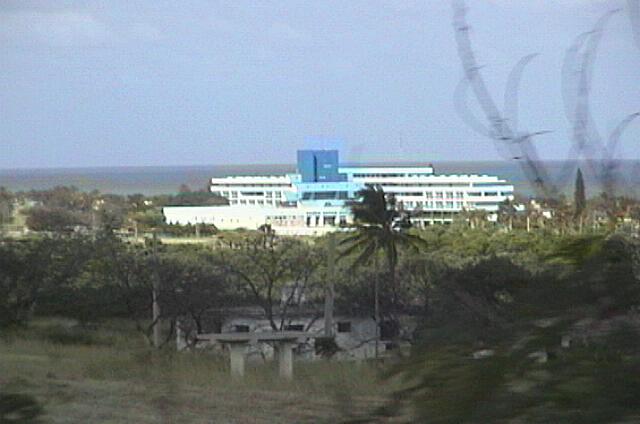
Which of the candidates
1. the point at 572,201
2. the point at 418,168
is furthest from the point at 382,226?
the point at 572,201

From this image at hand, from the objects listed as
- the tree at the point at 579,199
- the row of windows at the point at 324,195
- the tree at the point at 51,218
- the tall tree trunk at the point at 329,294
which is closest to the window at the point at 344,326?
the tall tree trunk at the point at 329,294

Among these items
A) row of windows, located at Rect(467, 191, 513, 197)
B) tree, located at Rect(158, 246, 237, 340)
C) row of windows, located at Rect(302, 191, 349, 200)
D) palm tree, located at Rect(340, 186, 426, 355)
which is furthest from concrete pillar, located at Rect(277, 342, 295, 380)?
tree, located at Rect(158, 246, 237, 340)

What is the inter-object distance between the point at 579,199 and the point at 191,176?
8.46m

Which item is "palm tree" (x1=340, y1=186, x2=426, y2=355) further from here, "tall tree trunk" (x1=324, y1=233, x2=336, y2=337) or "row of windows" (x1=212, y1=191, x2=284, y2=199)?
"row of windows" (x1=212, y1=191, x2=284, y2=199)

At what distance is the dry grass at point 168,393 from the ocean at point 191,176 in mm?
903

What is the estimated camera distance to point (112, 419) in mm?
9109

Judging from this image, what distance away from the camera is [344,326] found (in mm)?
36406

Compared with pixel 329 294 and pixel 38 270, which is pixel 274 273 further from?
pixel 38 270

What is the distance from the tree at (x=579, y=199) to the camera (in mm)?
4398

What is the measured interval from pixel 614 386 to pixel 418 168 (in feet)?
11.5

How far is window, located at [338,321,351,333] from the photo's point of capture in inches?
1402

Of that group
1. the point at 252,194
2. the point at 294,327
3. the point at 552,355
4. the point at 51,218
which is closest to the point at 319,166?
the point at 252,194

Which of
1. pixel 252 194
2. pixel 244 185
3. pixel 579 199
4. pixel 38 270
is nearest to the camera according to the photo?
pixel 579 199

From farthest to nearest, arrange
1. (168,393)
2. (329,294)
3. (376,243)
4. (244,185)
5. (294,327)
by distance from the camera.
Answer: (294,327), (329,294), (376,243), (244,185), (168,393)
